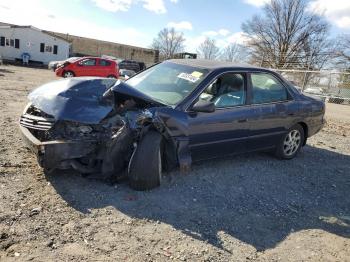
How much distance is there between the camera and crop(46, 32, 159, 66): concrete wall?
5906 cm

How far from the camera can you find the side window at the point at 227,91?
528 cm

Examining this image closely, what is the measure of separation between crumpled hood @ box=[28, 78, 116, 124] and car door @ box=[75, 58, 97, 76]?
19113mm

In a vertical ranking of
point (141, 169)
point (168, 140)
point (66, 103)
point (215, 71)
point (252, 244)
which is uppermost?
point (215, 71)

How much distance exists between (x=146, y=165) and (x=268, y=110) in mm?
2504

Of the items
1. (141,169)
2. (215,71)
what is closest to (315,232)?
(141,169)

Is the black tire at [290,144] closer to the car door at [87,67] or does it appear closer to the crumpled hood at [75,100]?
the crumpled hood at [75,100]

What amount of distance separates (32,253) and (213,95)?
3.22 m

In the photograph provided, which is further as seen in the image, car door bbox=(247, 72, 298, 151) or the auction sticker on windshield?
car door bbox=(247, 72, 298, 151)

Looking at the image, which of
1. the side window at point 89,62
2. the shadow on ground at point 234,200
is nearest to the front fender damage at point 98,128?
the shadow on ground at point 234,200

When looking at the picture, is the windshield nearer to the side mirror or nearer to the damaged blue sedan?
the damaged blue sedan

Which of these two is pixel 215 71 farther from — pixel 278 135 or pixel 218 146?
pixel 278 135

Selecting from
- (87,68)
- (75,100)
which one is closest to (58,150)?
(75,100)

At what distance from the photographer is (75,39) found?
5906 cm

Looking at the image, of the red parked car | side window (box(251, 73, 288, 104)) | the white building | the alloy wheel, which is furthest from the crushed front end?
the white building
